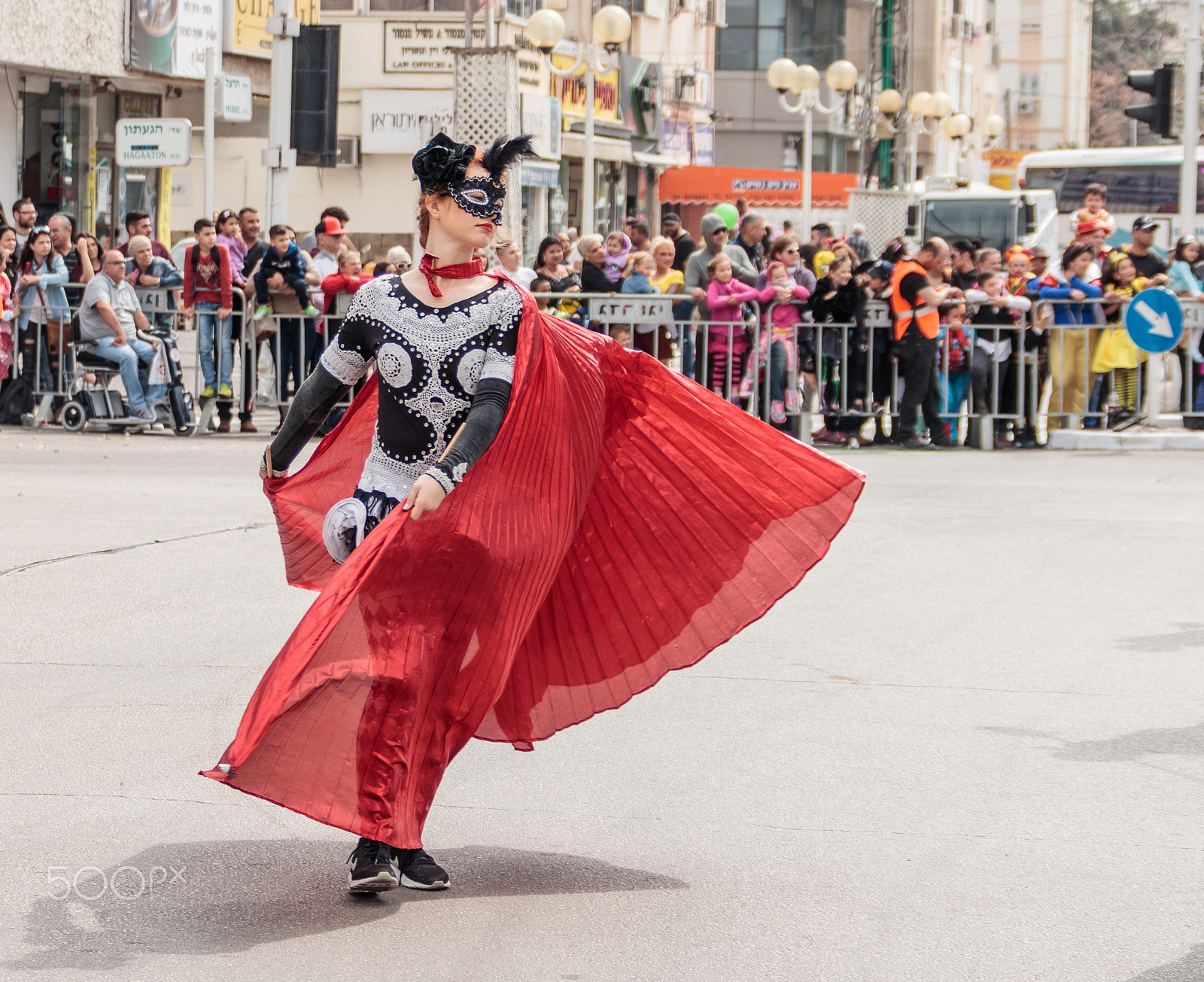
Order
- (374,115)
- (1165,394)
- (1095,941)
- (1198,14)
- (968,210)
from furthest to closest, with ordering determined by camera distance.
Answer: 1. (968,210)
2. (374,115)
3. (1165,394)
4. (1198,14)
5. (1095,941)

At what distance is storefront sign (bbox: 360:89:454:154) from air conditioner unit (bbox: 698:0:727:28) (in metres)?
15.1

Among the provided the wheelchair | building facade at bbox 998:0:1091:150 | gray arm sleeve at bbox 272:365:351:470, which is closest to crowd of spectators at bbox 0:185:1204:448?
the wheelchair

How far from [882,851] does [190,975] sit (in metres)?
1.95

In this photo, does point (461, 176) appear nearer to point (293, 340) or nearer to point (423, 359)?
point (423, 359)

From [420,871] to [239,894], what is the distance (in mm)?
447

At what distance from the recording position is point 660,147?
148 ft

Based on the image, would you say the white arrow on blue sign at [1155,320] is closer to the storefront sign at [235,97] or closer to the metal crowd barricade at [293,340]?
the metal crowd barricade at [293,340]

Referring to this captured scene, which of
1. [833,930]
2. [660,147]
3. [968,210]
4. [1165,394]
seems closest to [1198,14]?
[1165,394]

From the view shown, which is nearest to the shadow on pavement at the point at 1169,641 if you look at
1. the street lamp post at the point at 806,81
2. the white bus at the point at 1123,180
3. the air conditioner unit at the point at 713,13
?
the street lamp post at the point at 806,81

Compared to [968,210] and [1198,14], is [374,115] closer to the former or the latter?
[968,210]

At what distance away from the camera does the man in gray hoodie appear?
53.3 ft

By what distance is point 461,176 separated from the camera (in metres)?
4.97

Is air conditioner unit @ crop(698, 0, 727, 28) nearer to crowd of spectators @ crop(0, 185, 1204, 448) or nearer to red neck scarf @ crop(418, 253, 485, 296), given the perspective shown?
crowd of spectators @ crop(0, 185, 1204, 448)

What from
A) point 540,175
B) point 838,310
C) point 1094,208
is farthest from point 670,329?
point 540,175
